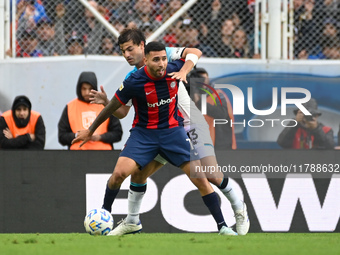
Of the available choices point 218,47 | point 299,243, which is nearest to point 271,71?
point 218,47

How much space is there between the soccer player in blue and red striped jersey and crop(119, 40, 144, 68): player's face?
14.0 inches

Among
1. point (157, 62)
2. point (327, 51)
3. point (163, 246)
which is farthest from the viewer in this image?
point (327, 51)

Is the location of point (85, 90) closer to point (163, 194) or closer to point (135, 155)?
point (163, 194)

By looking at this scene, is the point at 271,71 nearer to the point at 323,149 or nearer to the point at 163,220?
the point at 323,149

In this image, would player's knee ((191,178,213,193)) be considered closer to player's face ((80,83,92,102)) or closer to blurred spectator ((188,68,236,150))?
blurred spectator ((188,68,236,150))

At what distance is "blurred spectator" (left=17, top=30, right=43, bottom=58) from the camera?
11602 millimetres

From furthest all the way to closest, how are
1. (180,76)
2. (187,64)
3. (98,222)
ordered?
1. (98,222)
2. (187,64)
3. (180,76)

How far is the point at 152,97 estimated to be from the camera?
7.50 m

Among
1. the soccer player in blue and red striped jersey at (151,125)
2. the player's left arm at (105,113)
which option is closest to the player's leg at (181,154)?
the soccer player in blue and red striped jersey at (151,125)

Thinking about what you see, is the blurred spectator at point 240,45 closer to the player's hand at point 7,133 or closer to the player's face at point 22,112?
the player's face at point 22,112

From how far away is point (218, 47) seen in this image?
11688 millimetres

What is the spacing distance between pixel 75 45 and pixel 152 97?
14.7ft

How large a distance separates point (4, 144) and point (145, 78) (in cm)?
348

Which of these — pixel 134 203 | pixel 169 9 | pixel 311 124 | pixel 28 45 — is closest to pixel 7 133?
pixel 28 45
